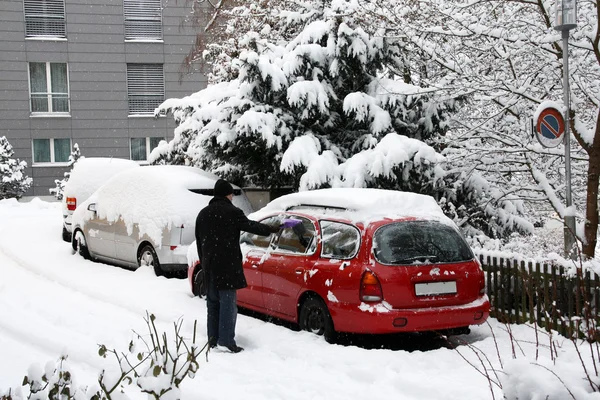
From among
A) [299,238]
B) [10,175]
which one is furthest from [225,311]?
[10,175]

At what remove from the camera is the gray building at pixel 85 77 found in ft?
108

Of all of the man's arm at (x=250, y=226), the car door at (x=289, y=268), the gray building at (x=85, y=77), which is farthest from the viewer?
the gray building at (x=85, y=77)

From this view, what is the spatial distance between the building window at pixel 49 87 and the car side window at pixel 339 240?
29890mm

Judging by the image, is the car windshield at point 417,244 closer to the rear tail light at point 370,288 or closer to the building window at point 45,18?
the rear tail light at point 370,288

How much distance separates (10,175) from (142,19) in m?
10.9

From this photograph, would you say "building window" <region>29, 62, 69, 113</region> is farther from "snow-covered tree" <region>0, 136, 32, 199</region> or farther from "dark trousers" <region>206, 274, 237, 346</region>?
"dark trousers" <region>206, 274, 237, 346</region>

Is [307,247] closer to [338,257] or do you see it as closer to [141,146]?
[338,257]

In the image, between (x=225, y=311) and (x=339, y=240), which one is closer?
(x=225, y=311)

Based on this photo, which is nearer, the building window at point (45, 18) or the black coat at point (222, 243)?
the black coat at point (222, 243)

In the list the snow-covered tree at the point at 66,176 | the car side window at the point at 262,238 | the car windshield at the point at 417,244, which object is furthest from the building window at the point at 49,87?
the car windshield at the point at 417,244

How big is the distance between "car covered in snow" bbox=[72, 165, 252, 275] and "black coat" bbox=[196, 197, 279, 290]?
3.52 m

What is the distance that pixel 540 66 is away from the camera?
983 cm

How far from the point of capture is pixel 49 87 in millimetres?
33688

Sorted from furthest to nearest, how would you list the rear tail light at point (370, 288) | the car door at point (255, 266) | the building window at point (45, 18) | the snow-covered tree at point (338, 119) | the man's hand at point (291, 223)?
the building window at point (45, 18) → the snow-covered tree at point (338, 119) → the car door at point (255, 266) → the man's hand at point (291, 223) → the rear tail light at point (370, 288)
